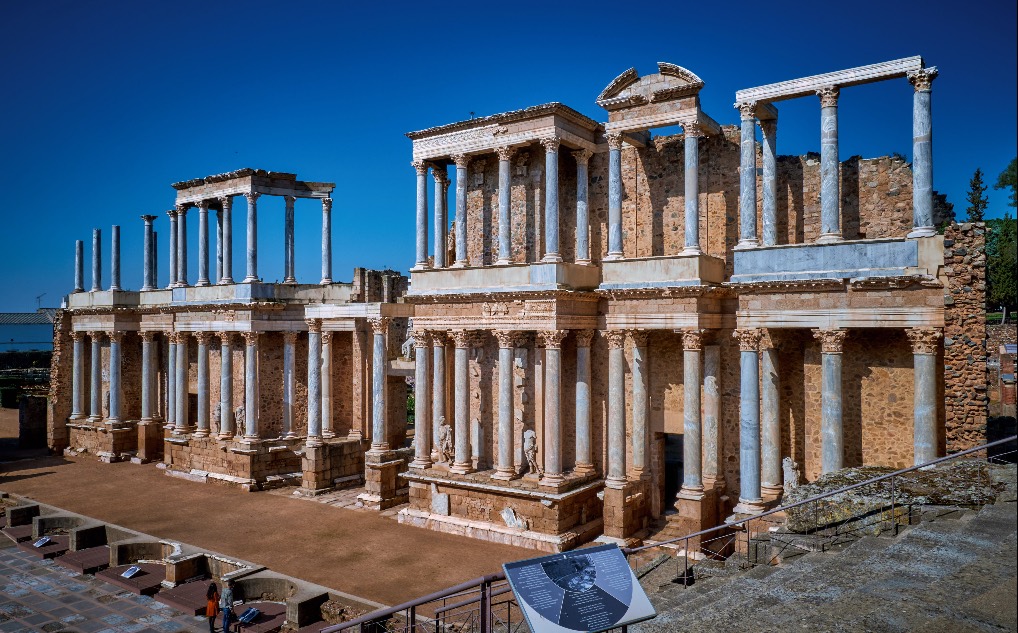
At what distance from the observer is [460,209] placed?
67.1 ft

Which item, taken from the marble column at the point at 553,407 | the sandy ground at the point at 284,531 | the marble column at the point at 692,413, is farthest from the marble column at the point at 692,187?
the sandy ground at the point at 284,531

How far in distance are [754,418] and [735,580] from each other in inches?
231

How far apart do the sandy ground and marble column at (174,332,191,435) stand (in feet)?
6.99

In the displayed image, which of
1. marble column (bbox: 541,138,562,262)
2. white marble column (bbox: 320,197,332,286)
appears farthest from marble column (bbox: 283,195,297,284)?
marble column (bbox: 541,138,562,262)

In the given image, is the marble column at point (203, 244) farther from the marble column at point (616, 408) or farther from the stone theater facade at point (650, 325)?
the marble column at point (616, 408)

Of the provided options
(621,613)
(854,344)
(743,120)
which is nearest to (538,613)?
(621,613)

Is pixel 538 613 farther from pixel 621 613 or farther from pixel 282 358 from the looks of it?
pixel 282 358

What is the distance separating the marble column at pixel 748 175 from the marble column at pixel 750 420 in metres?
2.14

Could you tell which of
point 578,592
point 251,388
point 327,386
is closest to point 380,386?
point 327,386

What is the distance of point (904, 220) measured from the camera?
51.9ft

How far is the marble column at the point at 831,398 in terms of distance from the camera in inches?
577

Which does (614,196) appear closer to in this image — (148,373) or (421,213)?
(421,213)

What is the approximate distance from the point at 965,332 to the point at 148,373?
2976cm

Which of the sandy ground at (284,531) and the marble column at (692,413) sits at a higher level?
the marble column at (692,413)
